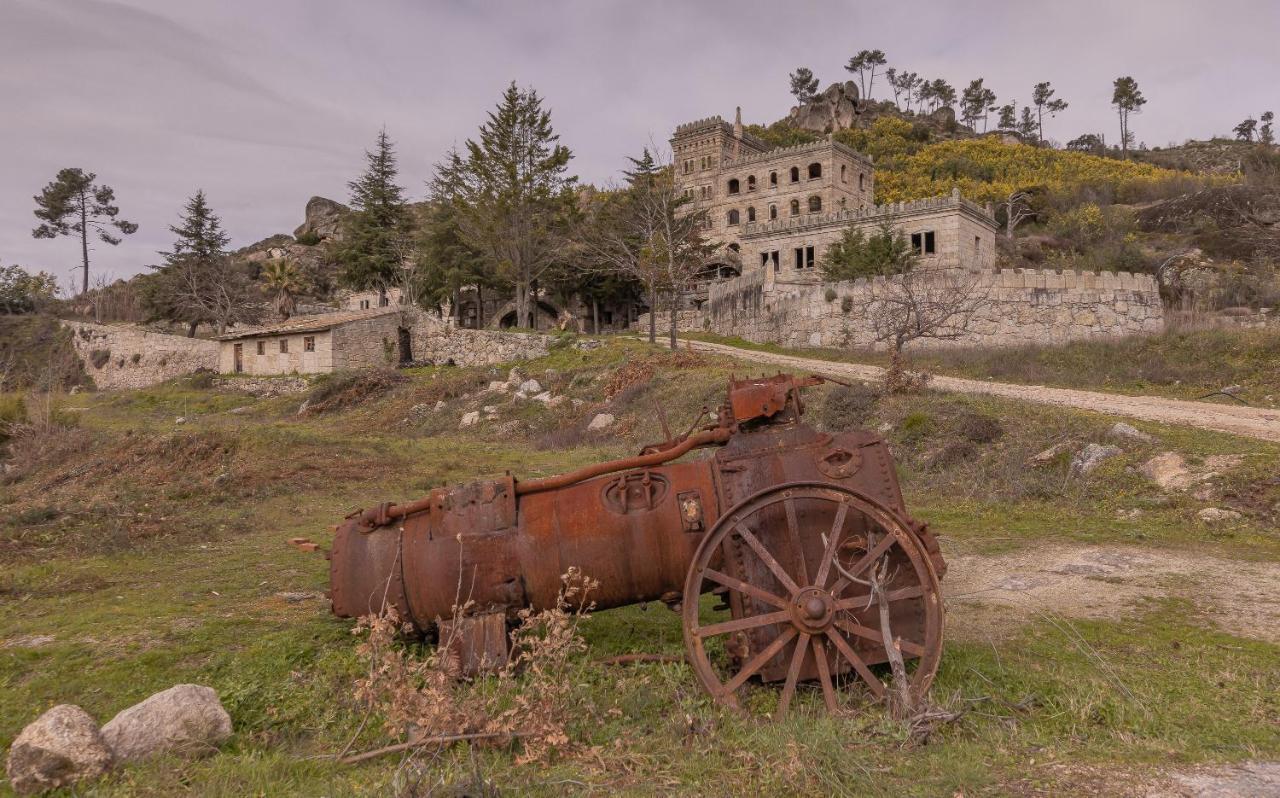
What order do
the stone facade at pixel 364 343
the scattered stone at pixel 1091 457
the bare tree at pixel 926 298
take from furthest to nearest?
the stone facade at pixel 364 343 < the bare tree at pixel 926 298 < the scattered stone at pixel 1091 457

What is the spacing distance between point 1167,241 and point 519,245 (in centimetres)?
4243

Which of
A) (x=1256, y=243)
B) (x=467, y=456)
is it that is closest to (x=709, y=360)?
(x=467, y=456)

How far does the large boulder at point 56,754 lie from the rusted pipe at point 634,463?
291 centimetres

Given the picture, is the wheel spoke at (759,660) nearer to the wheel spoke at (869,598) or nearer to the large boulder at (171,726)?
the wheel spoke at (869,598)

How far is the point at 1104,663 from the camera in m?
5.21

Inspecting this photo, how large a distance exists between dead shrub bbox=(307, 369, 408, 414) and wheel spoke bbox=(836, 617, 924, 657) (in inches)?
1030

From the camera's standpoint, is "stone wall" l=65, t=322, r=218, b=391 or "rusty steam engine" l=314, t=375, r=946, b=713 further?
"stone wall" l=65, t=322, r=218, b=391

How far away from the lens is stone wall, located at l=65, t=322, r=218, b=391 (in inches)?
1727

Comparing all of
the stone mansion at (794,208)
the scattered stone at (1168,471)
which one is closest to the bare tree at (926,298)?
the stone mansion at (794,208)

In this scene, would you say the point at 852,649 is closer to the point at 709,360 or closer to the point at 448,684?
the point at 448,684

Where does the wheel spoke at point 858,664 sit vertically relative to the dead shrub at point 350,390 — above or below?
below

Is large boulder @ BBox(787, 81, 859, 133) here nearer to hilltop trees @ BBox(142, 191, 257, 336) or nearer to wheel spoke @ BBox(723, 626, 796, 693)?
hilltop trees @ BBox(142, 191, 257, 336)

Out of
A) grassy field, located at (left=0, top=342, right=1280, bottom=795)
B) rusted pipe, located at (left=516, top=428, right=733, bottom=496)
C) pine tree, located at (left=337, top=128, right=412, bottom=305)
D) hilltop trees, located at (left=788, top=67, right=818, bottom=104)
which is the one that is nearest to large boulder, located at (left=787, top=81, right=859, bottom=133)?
hilltop trees, located at (left=788, top=67, right=818, bottom=104)

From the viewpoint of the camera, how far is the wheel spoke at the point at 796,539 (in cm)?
490
